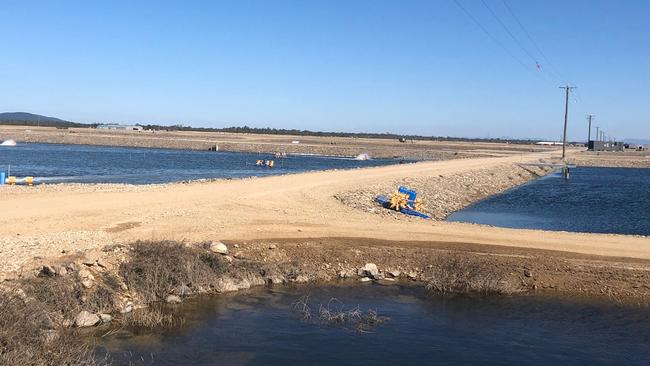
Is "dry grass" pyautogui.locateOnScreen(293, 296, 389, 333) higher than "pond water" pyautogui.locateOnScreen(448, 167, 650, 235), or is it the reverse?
"dry grass" pyautogui.locateOnScreen(293, 296, 389, 333)

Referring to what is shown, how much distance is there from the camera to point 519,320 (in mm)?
13586

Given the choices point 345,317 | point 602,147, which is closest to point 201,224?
point 345,317

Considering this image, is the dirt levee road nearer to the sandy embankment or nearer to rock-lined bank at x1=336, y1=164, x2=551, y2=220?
the sandy embankment

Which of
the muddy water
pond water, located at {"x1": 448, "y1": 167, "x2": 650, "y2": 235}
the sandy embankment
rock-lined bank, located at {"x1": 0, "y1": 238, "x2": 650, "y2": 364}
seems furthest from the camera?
pond water, located at {"x1": 448, "y1": 167, "x2": 650, "y2": 235}

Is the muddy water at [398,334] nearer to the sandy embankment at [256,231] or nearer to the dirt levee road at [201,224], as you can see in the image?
the sandy embankment at [256,231]

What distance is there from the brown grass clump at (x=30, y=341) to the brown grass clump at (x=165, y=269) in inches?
142

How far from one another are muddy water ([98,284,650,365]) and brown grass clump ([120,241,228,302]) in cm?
59

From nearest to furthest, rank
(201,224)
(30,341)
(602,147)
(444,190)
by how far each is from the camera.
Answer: (30,341) → (201,224) → (444,190) → (602,147)

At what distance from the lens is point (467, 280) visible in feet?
51.8

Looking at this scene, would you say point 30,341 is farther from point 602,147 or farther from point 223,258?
point 602,147

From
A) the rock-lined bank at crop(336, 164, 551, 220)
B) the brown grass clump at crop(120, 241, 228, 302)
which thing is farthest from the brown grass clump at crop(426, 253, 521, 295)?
the rock-lined bank at crop(336, 164, 551, 220)

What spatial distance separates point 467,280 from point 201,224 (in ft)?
28.1

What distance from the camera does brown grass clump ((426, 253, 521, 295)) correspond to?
51.1 feet

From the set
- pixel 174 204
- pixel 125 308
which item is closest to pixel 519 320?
pixel 125 308
